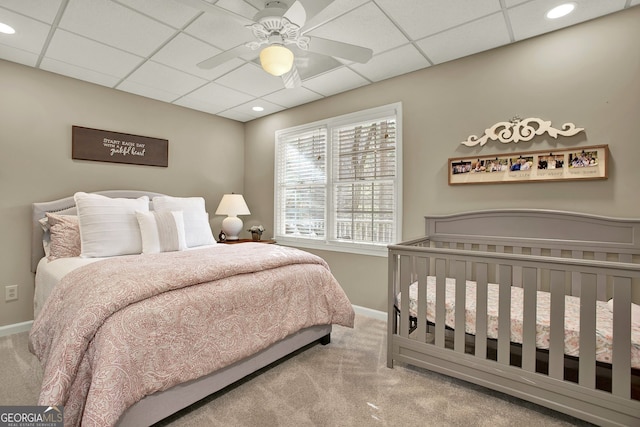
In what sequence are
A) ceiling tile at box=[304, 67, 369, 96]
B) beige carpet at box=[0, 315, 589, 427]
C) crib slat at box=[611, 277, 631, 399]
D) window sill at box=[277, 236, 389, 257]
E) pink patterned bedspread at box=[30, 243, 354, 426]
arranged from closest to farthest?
pink patterned bedspread at box=[30, 243, 354, 426] < crib slat at box=[611, 277, 631, 399] < beige carpet at box=[0, 315, 589, 427] < ceiling tile at box=[304, 67, 369, 96] < window sill at box=[277, 236, 389, 257]

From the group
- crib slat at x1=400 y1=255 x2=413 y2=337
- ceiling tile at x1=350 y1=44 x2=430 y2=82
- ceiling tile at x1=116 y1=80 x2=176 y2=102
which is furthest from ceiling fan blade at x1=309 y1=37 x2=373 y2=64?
ceiling tile at x1=116 y1=80 x2=176 y2=102

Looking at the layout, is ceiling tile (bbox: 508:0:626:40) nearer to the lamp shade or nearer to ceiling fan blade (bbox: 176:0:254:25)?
ceiling fan blade (bbox: 176:0:254:25)

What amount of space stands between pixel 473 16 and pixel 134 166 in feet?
11.6

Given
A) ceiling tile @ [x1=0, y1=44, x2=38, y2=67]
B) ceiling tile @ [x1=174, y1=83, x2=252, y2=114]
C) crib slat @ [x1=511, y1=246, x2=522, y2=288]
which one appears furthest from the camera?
ceiling tile @ [x1=174, y1=83, x2=252, y2=114]

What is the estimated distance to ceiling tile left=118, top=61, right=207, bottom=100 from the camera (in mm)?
2836

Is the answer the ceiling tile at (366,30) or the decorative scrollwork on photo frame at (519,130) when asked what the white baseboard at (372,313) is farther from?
the ceiling tile at (366,30)

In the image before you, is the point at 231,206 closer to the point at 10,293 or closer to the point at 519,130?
the point at 10,293

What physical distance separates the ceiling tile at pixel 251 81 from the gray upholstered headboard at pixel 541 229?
206cm

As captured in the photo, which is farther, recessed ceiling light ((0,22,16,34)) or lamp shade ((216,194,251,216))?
lamp shade ((216,194,251,216))

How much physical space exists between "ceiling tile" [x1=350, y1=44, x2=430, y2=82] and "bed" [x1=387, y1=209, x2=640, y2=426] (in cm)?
144

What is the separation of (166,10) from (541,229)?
119 inches

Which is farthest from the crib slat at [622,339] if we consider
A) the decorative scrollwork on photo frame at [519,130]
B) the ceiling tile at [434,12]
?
the ceiling tile at [434,12]

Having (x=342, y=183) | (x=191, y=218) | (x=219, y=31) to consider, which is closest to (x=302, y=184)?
(x=342, y=183)

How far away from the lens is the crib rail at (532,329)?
1490mm
